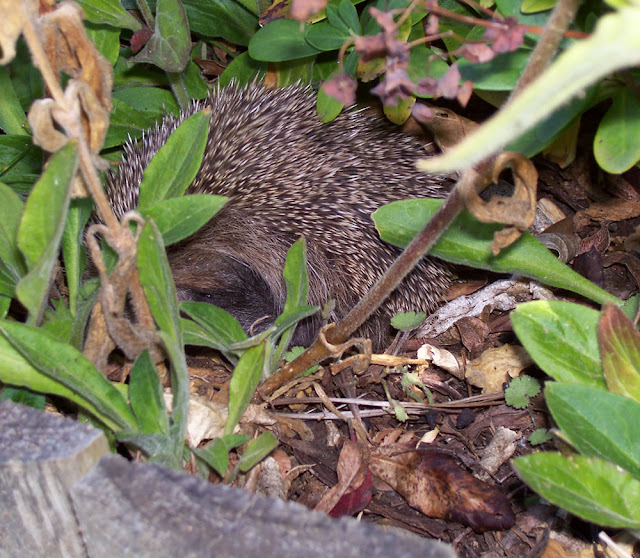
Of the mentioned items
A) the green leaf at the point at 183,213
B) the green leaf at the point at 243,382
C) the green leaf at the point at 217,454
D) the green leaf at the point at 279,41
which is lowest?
the green leaf at the point at 243,382

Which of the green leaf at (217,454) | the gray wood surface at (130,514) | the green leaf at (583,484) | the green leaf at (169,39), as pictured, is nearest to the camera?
the gray wood surface at (130,514)

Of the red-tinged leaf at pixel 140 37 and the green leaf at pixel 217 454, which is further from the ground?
the red-tinged leaf at pixel 140 37

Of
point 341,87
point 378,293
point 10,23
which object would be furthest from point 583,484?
point 10,23

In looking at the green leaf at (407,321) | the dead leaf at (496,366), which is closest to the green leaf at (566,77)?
the dead leaf at (496,366)

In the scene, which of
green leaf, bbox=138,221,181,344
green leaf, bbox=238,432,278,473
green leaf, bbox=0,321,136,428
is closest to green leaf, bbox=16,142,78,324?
green leaf, bbox=0,321,136,428

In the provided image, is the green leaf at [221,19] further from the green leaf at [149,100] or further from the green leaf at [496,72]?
the green leaf at [496,72]

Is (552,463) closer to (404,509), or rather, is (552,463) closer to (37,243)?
(404,509)

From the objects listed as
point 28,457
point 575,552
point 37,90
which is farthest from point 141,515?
point 37,90
